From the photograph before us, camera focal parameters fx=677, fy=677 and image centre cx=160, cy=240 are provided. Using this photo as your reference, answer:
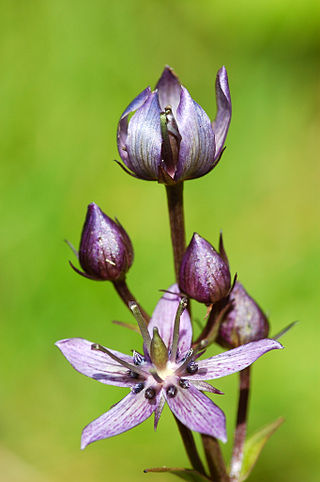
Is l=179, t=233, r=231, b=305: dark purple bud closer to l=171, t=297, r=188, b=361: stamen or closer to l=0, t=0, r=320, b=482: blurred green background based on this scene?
l=171, t=297, r=188, b=361: stamen

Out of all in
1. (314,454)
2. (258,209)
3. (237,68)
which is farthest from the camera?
(237,68)

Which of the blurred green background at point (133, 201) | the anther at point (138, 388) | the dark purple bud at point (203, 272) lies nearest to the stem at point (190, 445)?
the anther at point (138, 388)

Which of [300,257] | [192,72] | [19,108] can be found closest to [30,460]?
[300,257]

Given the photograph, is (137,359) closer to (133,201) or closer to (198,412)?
(198,412)

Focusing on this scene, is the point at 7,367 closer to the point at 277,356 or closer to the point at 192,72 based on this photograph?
the point at 277,356

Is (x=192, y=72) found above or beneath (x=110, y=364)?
above

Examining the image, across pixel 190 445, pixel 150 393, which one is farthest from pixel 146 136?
pixel 190 445

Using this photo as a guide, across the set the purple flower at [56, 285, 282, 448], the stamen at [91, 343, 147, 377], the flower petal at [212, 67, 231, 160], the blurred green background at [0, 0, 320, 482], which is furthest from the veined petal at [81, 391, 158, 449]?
the blurred green background at [0, 0, 320, 482]
